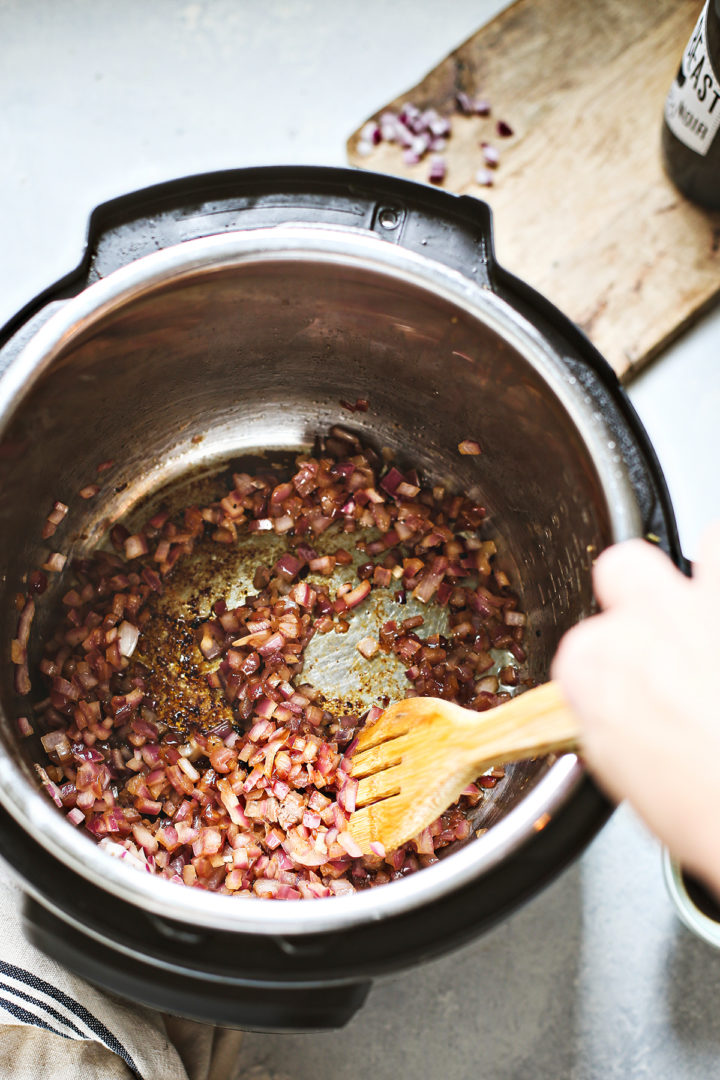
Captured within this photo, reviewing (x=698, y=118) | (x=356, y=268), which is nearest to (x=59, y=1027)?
(x=356, y=268)

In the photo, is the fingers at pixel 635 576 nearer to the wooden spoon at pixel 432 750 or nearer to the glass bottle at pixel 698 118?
the wooden spoon at pixel 432 750

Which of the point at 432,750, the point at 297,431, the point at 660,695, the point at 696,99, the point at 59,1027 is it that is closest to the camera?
the point at 660,695

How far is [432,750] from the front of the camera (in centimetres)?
102

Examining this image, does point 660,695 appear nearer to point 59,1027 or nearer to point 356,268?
point 356,268

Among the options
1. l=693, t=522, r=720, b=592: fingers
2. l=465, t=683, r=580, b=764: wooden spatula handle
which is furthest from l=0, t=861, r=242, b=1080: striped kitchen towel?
l=693, t=522, r=720, b=592: fingers

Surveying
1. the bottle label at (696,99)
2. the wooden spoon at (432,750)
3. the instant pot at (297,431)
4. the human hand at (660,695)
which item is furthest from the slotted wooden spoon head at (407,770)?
the bottle label at (696,99)

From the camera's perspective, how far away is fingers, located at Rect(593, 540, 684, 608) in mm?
708

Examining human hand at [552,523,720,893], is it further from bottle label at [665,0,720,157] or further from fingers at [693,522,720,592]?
bottle label at [665,0,720,157]

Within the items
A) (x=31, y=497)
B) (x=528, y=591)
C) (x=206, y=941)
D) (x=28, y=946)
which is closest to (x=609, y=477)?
(x=528, y=591)

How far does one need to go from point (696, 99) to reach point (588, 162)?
23 cm

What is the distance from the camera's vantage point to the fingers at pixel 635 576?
2.32 feet

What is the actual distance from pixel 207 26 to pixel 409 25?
1.42 ft

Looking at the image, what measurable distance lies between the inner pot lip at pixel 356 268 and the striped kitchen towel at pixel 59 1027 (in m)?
0.37

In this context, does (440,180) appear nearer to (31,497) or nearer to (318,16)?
(318,16)
